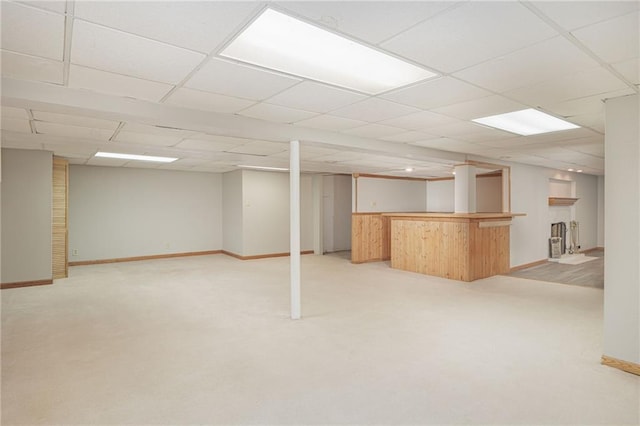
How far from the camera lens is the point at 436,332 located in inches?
145

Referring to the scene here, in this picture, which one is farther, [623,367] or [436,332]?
[436,332]

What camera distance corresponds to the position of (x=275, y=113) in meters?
3.65

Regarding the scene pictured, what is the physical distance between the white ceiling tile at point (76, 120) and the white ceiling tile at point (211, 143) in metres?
1.03

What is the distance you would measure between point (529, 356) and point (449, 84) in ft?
7.86

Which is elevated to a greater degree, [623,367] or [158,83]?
[158,83]

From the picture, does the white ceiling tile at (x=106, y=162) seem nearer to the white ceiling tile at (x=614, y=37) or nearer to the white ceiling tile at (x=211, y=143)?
the white ceiling tile at (x=211, y=143)

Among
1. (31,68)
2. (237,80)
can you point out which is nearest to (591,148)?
(237,80)

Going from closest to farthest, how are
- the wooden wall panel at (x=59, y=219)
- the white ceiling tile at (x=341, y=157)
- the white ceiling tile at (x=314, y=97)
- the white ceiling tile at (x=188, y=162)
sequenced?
the white ceiling tile at (x=314, y=97), the white ceiling tile at (x=341, y=157), the wooden wall panel at (x=59, y=219), the white ceiling tile at (x=188, y=162)

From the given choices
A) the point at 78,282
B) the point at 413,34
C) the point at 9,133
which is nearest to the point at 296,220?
the point at 413,34

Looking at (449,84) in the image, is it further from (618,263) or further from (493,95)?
(618,263)

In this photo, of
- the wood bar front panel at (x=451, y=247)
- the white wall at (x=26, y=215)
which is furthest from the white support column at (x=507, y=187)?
the white wall at (x=26, y=215)

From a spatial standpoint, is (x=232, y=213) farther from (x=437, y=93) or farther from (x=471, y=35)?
(x=471, y=35)

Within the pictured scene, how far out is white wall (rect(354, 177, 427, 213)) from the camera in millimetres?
8812

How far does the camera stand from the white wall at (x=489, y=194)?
879cm
